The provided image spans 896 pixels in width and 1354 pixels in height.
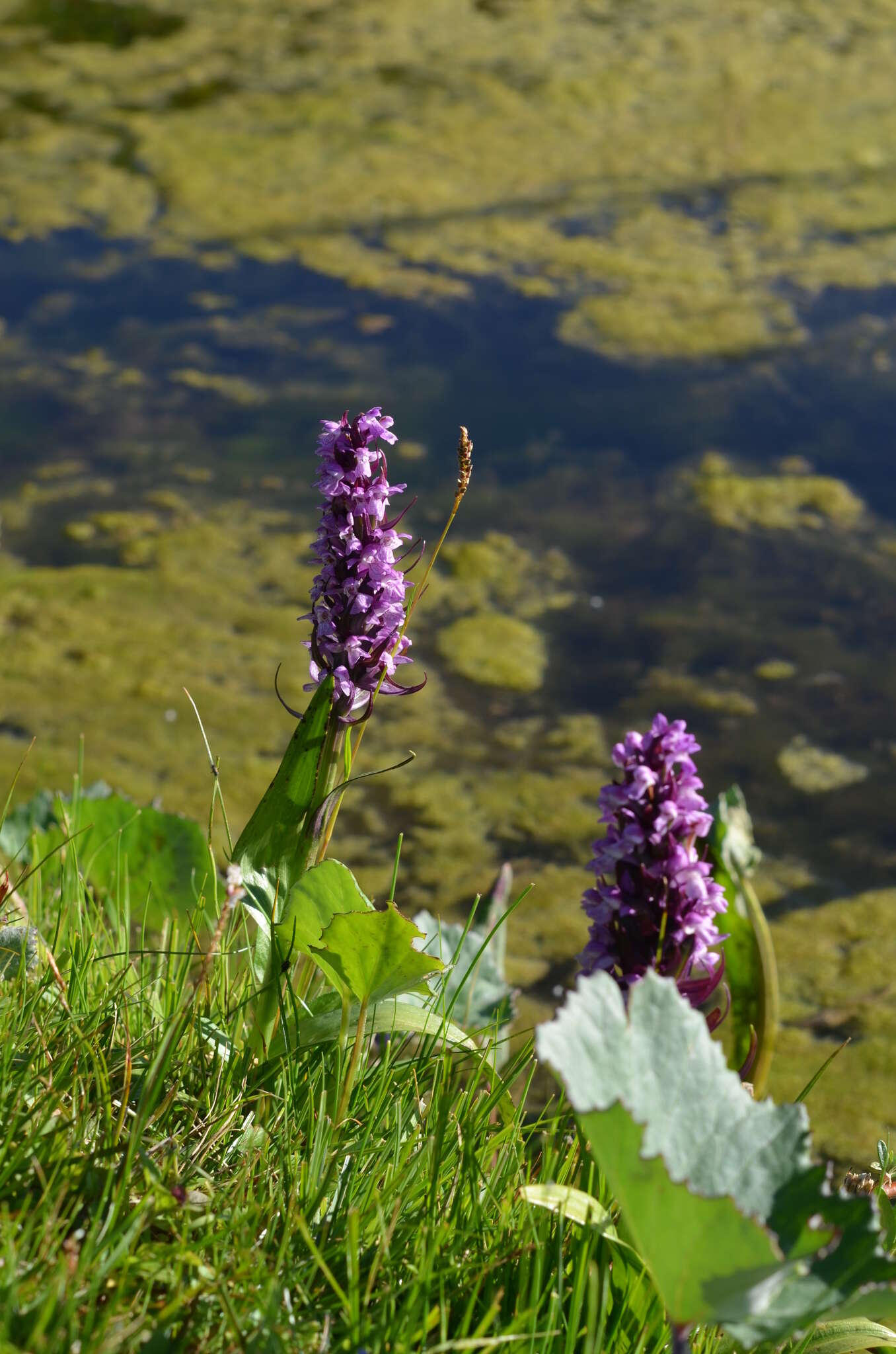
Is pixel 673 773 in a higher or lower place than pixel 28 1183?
higher

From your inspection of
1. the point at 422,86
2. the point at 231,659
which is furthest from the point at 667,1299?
the point at 422,86

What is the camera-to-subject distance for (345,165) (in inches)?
185

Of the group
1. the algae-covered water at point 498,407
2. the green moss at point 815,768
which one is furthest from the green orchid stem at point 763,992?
the green moss at point 815,768

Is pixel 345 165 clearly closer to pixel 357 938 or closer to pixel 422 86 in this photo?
pixel 422 86

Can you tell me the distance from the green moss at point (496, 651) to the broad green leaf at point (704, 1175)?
198cm

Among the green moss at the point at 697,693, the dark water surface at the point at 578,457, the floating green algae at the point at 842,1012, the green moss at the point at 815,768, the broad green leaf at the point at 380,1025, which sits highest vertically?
the broad green leaf at the point at 380,1025

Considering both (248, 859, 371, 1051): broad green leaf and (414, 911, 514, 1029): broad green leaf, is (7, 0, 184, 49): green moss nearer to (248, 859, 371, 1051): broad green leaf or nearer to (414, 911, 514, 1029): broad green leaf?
(414, 911, 514, 1029): broad green leaf

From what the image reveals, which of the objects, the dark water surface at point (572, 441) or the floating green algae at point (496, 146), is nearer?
the dark water surface at point (572, 441)

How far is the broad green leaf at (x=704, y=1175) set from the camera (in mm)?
661

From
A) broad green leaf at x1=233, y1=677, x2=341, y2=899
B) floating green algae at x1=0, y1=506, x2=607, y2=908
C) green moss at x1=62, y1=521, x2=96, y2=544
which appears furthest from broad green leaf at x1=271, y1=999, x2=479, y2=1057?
green moss at x1=62, y1=521, x2=96, y2=544

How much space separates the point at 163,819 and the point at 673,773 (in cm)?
84

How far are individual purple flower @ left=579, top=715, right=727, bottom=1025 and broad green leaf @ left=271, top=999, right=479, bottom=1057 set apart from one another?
16cm

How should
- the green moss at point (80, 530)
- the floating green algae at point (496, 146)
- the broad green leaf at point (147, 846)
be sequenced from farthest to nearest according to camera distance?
the floating green algae at point (496, 146) < the green moss at point (80, 530) < the broad green leaf at point (147, 846)

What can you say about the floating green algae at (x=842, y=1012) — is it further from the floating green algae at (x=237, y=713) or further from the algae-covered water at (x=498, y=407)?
the floating green algae at (x=237, y=713)
